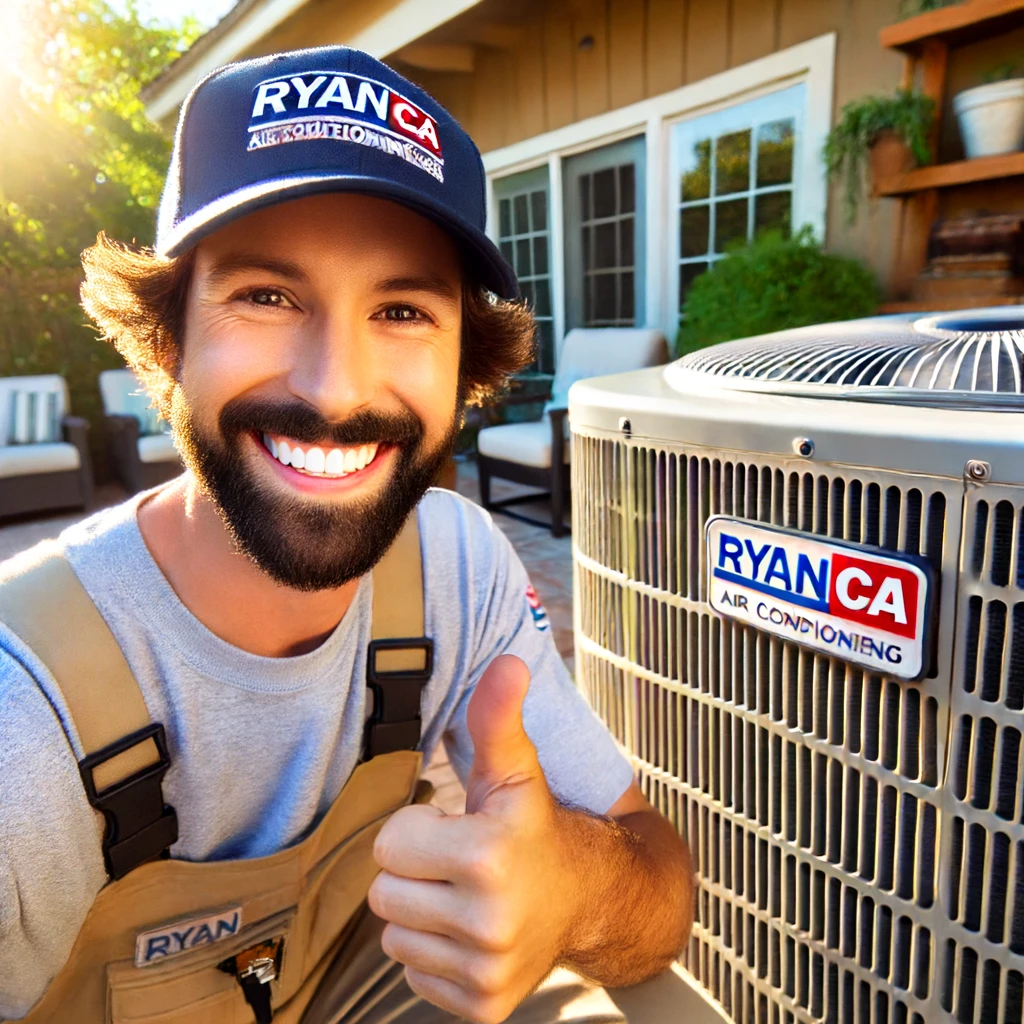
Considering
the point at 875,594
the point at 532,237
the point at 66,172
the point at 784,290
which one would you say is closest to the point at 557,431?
the point at 784,290

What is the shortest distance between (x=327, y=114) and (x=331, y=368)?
0.31 m

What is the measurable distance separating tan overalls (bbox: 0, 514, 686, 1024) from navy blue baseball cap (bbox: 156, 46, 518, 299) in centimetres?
48

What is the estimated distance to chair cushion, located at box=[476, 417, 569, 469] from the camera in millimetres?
4590

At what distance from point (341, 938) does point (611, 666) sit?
0.59 m

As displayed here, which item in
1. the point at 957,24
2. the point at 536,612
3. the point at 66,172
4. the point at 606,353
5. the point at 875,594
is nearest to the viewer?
the point at 875,594

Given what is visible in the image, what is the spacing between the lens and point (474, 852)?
2.36ft

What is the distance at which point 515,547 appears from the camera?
457cm

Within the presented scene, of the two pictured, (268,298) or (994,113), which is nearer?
(268,298)

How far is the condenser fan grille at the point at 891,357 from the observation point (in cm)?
88

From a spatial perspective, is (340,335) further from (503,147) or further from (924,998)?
(503,147)

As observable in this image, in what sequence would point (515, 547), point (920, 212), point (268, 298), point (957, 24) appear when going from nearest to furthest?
point (268, 298) → point (957, 24) → point (920, 212) → point (515, 547)

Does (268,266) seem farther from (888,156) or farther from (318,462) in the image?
(888,156)

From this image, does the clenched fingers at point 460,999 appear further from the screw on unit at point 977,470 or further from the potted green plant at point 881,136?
the potted green plant at point 881,136

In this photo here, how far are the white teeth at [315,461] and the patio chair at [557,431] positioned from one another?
338 cm
